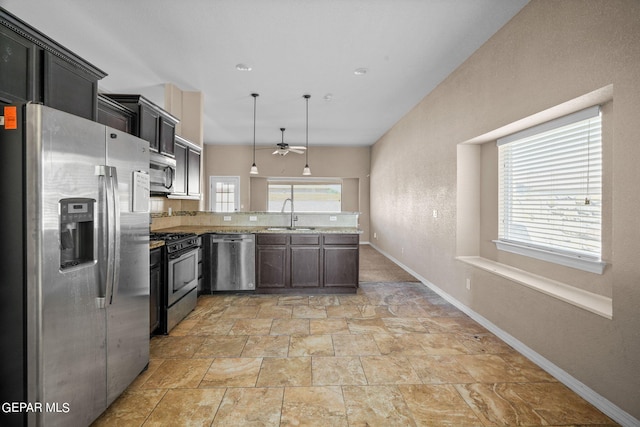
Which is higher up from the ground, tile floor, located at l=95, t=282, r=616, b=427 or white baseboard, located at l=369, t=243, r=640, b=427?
white baseboard, located at l=369, t=243, r=640, b=427

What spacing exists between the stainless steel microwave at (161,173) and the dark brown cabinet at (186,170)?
0.21m

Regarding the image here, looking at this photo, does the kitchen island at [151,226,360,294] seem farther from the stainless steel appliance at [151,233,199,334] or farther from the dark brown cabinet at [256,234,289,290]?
the stainless steel appliance at [151,233,199,334]

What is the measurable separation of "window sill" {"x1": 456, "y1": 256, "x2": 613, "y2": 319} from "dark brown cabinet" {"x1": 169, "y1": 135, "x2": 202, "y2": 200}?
147 inches

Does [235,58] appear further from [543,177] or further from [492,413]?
[492,413]

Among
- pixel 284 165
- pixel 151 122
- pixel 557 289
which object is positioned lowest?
pixel 557 289

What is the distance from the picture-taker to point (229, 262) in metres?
4.23

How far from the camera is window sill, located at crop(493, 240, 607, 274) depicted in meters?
2.19

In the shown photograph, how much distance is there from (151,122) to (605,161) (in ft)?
13.4

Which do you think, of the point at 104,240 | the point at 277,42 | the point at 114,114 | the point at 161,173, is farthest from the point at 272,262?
the point at 277,42

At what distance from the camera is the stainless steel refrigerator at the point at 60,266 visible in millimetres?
1374

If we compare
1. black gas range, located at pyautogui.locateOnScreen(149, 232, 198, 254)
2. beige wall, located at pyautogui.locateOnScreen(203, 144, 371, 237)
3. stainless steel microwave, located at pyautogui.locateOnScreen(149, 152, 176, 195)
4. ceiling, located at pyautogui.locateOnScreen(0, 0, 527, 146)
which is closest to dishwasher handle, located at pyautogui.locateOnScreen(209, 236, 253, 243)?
black gas range, located at pyautogui.locateOnScreen(149, 232, 198, 254)

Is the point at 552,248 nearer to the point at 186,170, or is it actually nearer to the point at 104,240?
the point at 104,240

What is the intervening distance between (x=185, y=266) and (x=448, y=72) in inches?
157

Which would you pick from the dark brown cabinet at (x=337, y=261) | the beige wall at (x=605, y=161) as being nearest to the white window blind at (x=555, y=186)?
the beige wall at (x=605, y=161)
